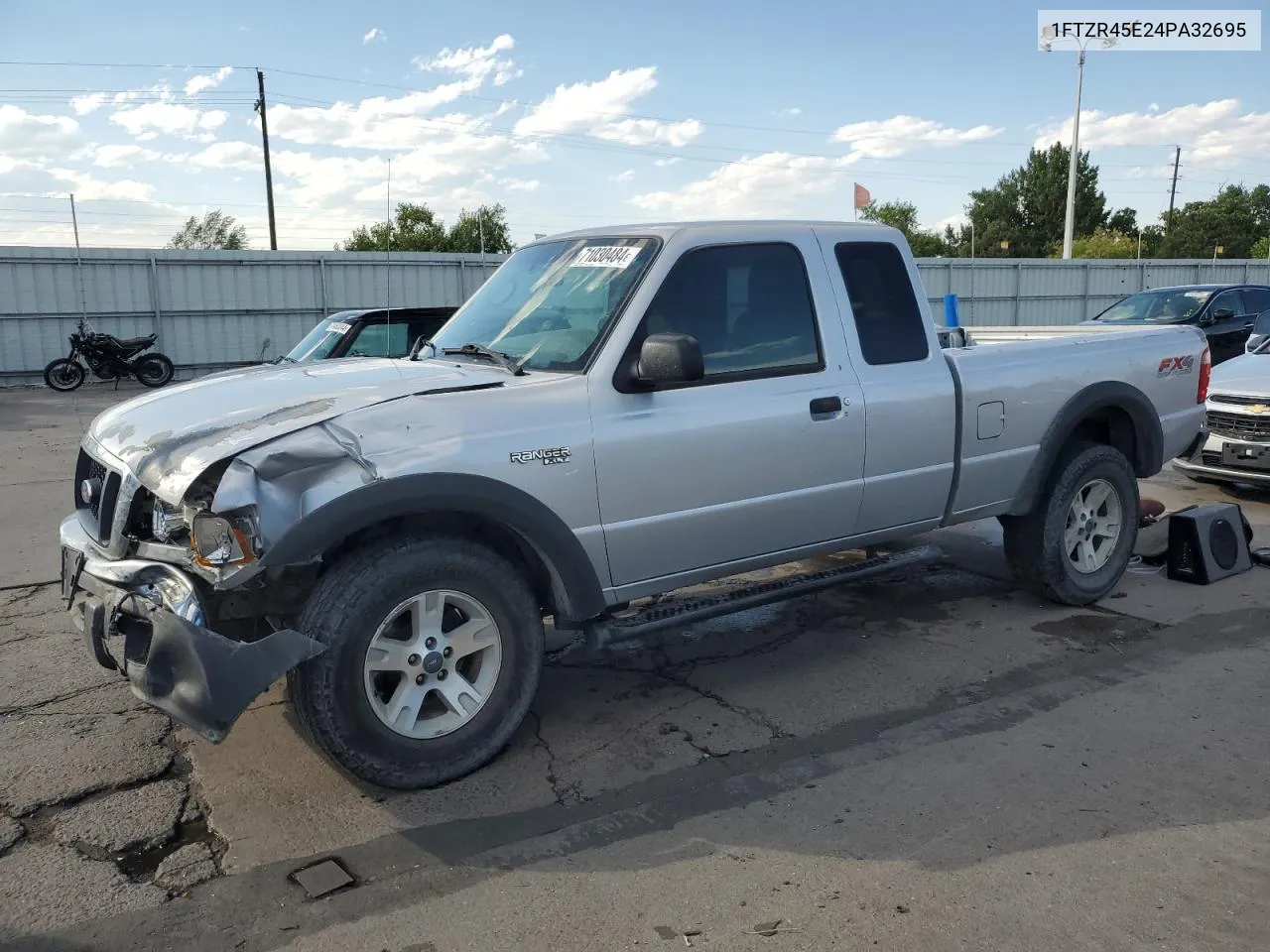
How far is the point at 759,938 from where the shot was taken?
111 inches

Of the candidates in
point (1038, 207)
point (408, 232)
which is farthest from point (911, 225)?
point (408, 232)

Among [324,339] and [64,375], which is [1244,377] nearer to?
[324,339]

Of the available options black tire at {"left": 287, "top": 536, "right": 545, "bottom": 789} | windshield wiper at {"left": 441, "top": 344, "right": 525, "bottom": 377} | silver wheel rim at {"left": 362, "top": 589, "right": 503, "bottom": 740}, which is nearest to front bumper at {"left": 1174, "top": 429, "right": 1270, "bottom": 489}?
windshield wiper at {"left": 441, "top": 344, "right": 525, "bottom": 377}

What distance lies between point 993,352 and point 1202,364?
190cm

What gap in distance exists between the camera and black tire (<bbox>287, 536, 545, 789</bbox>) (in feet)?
11.1

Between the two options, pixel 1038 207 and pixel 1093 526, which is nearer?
pixel 1093 526

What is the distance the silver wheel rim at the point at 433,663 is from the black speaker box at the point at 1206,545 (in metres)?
4.65

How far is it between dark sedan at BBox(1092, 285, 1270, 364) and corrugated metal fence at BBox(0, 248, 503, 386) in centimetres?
1317

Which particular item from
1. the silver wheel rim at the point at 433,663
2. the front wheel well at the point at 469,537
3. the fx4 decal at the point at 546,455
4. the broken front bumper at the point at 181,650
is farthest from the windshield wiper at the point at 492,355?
the broken front bumper at the point at 181,650

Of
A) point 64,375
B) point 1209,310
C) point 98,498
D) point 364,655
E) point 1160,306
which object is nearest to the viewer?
point 364,655

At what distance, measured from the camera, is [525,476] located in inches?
146

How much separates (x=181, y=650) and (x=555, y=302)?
2.06 metres

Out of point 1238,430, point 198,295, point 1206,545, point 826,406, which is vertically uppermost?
point 198,295

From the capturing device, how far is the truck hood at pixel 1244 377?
8.53m
